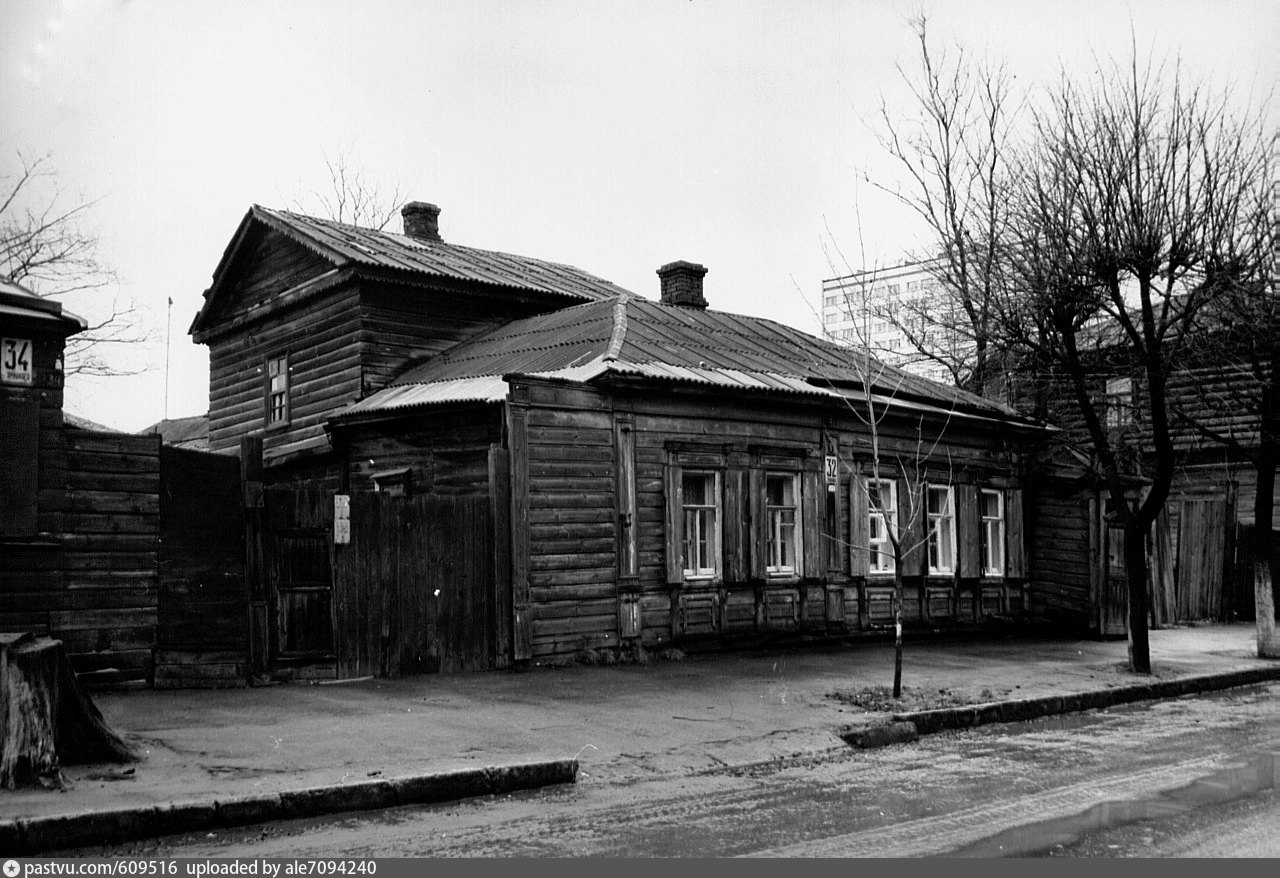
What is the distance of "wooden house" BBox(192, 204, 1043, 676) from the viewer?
1346cm

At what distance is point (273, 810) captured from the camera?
701 cm

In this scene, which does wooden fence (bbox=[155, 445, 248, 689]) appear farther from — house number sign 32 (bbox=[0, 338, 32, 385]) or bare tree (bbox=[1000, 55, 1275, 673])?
bare tree (bbox=[1000, 55, 1275, 673])

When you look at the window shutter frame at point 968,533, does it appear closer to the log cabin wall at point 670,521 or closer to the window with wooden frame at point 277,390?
the log cabin wall at point 670,521

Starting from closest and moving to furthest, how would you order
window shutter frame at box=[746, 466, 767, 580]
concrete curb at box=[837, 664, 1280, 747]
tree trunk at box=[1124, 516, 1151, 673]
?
concrete curb at box=[837, 664, 1280, 747]
tree trunk at box=[1124, 516, 1151, 673]
window shutter frame at box=[746, 466, 767, 580]

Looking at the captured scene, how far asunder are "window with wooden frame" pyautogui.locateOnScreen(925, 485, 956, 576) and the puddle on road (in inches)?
486

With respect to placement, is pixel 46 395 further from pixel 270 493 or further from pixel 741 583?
pixel 741 583

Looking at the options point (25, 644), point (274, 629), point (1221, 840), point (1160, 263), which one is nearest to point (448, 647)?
point (274, 629)

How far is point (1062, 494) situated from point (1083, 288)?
325 inches

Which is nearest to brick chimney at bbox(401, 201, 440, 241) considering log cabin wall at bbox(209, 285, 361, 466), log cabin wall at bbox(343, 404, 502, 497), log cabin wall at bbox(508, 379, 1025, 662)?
log cabin wall at bbox(209, 285, 361, 466)

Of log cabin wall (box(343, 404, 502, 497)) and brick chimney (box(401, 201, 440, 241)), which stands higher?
brick chimney (box(401, 201, 440, 241))

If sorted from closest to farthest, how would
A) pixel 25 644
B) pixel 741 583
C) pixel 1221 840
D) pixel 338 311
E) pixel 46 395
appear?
pixel 1221 840, pixel 25 644, pixel 46 395, pixel 741 583, pixel 338 311

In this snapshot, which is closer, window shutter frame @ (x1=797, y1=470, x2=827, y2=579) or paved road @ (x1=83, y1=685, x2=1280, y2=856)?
paved road @ (x1=83, y1=685, x2=1280, y2=856)

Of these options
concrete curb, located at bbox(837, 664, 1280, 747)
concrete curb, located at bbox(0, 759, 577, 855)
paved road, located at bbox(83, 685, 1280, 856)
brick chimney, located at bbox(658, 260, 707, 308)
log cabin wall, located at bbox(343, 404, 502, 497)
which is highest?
brick chimney, located at bbox(658, 260, 707, 308)

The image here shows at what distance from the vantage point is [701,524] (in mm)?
17453
